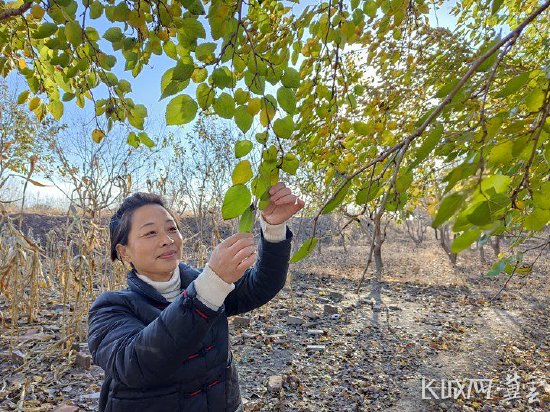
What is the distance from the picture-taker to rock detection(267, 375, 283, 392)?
3607 millimetres

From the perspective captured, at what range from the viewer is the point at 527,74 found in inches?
27.0

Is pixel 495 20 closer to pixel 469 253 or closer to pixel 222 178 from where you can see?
pixel 222 178

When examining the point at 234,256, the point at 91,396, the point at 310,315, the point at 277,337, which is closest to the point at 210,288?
the point at 234,256

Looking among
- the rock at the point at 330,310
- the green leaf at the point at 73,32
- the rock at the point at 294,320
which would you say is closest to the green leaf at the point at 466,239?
the green leaf at the point at 73,32

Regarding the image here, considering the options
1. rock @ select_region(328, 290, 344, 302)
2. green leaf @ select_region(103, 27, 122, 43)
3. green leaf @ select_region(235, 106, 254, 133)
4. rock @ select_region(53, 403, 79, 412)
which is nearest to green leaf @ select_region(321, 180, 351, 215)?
green leaf @ select_region(235, 106, 254, 133)

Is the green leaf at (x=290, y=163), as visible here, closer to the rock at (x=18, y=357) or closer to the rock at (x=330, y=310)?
the rock at (x=18, y=357)

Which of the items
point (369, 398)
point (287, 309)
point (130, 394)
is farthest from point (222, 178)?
point (130, 394)

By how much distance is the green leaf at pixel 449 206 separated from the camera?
439 millimetres

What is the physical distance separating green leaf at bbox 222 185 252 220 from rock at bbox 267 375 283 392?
3378 mm

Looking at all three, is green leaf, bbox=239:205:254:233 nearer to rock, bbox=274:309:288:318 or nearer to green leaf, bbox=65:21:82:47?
green leaf, bbox=65:21:82:47

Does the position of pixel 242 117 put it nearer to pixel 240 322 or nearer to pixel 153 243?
pixel 153 243

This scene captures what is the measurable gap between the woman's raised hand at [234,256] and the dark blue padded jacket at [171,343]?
114 mm

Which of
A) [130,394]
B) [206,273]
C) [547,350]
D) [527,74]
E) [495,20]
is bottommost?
[547,350]

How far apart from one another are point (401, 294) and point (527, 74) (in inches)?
361
